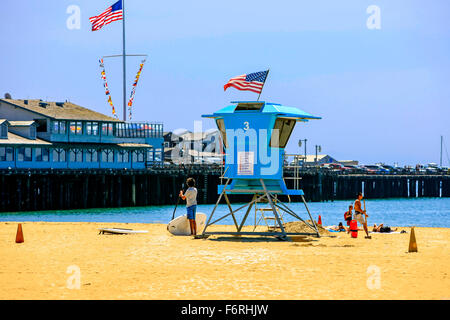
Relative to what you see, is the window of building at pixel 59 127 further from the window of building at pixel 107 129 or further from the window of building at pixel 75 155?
the window of building at pixel 107 129

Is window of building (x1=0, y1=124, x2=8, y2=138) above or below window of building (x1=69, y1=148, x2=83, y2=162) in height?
above

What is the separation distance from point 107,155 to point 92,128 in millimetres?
3306

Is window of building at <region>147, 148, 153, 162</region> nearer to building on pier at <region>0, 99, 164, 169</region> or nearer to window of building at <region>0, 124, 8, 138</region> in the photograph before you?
building on pier at <region>0, 99, 164, 169</region>

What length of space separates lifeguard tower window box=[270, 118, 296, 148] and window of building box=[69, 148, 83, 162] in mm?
55055

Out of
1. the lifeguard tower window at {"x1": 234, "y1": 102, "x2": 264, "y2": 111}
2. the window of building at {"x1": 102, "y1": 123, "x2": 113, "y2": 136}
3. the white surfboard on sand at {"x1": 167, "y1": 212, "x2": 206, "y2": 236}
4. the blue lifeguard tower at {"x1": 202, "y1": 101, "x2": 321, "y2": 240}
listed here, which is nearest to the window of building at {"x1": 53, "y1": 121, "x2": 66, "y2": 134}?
the window of building at {"x1": 102, "y1": 123, "x2": 113, "y2": 136}

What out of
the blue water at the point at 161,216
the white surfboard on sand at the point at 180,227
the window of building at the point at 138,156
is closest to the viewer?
the white surfboard on sand at the point at 180,227

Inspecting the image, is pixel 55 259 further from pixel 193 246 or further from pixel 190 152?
pixel 190 152

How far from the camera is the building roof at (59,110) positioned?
74.8 metres

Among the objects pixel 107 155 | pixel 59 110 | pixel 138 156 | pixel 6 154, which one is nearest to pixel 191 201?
pixel 6 154

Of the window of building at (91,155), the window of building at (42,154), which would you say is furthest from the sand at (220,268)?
the window of building at (91,155)

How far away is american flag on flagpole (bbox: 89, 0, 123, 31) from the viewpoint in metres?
59.8

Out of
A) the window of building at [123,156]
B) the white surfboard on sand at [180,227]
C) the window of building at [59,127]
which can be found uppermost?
the window of building at [59,127]

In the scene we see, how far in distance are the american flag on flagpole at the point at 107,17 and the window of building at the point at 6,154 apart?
1552 cm
